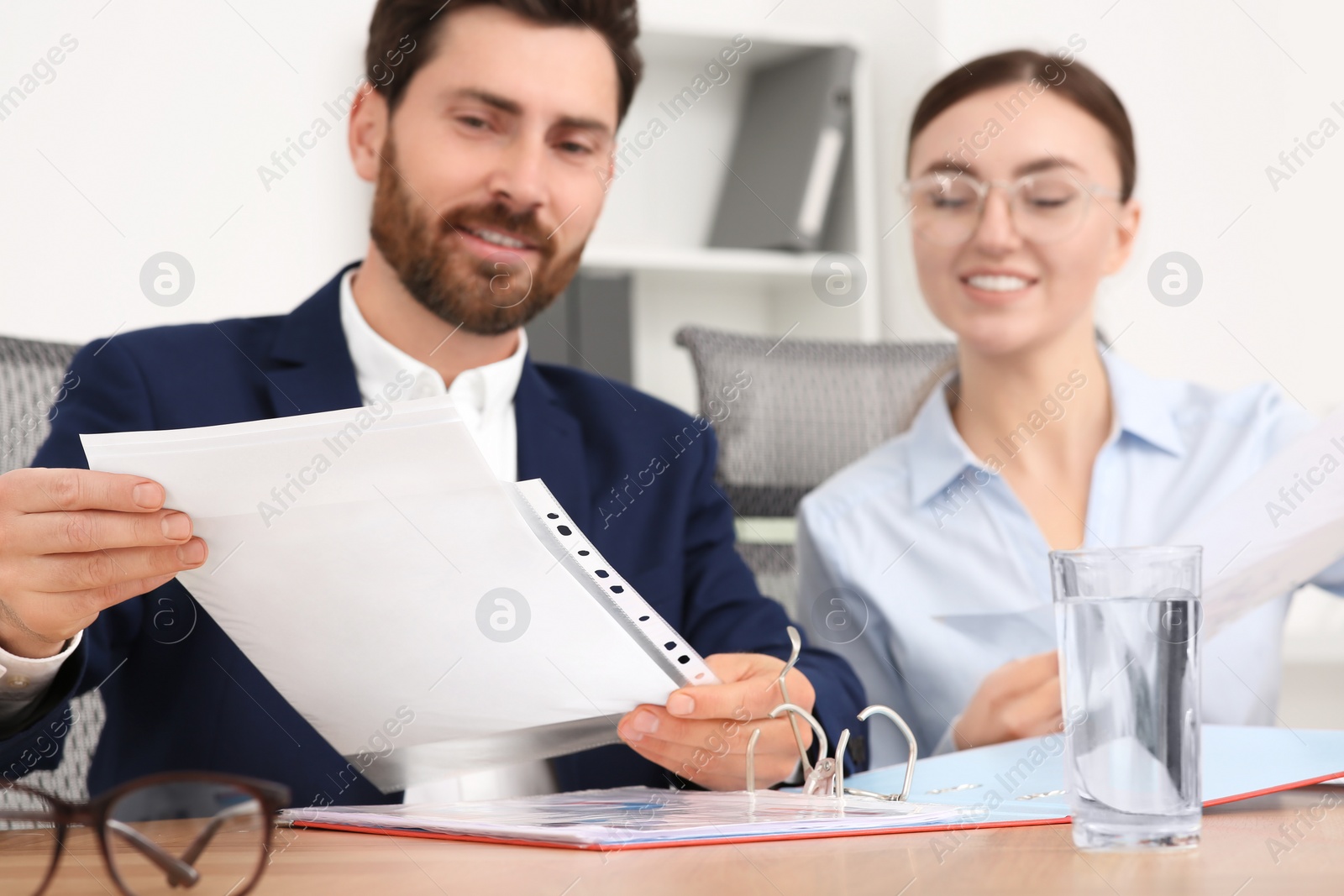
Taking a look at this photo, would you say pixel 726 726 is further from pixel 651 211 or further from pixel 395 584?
pixel 651 211

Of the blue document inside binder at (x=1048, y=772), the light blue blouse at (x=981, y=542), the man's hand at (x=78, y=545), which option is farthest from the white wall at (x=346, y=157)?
the man's hand at (x=78, y=545)

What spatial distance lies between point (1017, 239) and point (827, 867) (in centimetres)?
109

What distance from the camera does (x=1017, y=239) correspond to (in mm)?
1482

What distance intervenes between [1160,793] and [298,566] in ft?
1.56

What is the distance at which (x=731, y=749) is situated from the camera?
2.82 feet

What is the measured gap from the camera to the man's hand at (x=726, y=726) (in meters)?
0.78

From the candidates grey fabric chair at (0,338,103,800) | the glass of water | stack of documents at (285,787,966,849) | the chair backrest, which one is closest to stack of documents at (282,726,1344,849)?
stack of documents at (285,787,966,849)

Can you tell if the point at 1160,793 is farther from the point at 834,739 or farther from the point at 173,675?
the point at 173,675

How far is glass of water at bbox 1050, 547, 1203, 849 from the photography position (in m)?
0.57

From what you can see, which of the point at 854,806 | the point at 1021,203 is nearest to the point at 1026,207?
the point at 1021,203

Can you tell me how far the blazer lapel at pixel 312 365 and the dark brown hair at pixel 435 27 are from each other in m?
0.33

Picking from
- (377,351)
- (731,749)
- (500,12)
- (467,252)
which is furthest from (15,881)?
(500,12)

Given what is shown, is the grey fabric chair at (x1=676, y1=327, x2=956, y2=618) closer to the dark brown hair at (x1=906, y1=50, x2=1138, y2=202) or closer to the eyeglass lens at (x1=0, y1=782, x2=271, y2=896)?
the dark brown hair at (x1=906, y1=50, x2=1138, y2=202)

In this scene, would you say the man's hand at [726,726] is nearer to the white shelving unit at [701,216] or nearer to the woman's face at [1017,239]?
the woman's face at [1017,239]
